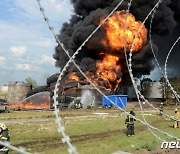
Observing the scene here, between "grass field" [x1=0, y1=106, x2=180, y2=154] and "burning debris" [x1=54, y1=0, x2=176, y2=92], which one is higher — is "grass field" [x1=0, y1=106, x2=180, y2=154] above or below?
below

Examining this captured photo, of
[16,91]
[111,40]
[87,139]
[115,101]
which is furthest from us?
[16,91]

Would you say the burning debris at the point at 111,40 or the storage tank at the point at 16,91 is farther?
the storage tank at the point at 16,91

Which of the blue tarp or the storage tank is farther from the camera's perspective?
the storage tank

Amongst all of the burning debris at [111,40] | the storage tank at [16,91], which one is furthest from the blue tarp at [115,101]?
the storage tank at [16,91]

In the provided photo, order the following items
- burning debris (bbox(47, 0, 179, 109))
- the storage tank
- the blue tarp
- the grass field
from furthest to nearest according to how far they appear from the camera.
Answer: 1. the storage tank
2. burning debris (bbox(47, 0, 179, 109))
3. the blue tarp
4. the grass field

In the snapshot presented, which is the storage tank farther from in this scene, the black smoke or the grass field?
the grass field

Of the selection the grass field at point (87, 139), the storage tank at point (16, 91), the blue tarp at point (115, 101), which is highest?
the storage tank at point (16, 91)

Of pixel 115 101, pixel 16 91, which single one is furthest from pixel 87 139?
pixel 16 91

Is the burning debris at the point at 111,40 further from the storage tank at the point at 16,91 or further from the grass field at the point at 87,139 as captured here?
the grass field at the point at 87,139

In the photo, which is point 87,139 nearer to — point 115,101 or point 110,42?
point 115,101

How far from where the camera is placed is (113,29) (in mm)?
61656

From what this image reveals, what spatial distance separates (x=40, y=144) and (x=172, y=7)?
2481 inches

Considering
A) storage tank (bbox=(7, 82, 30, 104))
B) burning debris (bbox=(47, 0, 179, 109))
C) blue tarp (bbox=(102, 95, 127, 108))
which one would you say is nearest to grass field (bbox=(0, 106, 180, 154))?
blue tarp (bbox=(102, 95, 127, 108))

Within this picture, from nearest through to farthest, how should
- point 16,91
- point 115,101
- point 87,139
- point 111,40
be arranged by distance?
1. point 87,139
2. point 115,101
3. point 111,40
4. point 16,91
